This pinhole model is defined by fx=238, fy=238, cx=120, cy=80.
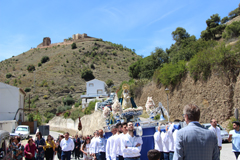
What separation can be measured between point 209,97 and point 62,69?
70.3 m

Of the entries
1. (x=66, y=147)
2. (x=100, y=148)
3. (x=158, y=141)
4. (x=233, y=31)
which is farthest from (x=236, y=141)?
(x=233, y=31)

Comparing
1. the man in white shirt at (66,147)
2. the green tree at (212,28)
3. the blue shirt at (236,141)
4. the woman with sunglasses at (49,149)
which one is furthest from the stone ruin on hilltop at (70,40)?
the blue shirt at (236,141)

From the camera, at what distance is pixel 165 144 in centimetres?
827

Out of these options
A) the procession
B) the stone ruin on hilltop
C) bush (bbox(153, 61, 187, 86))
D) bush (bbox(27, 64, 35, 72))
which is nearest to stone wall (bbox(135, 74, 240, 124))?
bush (bbox(153, 61, 187, 86))

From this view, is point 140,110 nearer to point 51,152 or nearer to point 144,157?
point 144,157

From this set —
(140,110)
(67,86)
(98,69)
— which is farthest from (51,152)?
(98,69)

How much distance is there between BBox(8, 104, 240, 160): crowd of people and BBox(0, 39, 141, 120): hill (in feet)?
183

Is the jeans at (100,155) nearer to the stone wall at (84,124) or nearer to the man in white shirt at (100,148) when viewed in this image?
the man in white shirt at (100,148)

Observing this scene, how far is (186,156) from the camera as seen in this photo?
3445 millimetres

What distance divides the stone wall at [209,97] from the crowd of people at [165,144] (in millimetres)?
11317

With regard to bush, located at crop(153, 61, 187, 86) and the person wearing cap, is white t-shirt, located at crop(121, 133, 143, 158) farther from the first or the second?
bush, located at crop(153, 61, 187, 86)

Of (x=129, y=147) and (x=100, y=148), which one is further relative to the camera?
(x=100, y=148)

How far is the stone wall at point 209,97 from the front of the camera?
18.4m

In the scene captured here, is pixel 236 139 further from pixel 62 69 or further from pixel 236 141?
pixel 62 69
